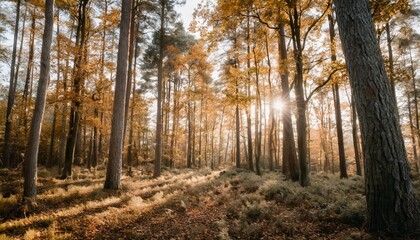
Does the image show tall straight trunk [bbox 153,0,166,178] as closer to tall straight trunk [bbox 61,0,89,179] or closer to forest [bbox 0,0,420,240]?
forest [bbox 0,0,420,240]

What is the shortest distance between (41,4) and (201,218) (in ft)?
38.5

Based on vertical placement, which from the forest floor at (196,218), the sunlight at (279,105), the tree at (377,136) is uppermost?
the sunlight at (279,105)

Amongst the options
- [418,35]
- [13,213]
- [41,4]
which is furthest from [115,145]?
[418,35]

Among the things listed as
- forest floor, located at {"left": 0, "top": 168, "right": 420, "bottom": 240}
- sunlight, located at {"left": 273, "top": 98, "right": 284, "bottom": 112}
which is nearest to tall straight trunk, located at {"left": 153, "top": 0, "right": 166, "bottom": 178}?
forest floor, located at {"left": 0, "top": 168, "right": 420, "bottom": 240}

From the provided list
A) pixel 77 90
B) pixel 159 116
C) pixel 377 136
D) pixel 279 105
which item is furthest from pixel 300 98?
pixel 77 90

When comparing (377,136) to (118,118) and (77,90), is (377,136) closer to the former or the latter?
(118,118)

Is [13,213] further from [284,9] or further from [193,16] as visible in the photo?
[284,9]

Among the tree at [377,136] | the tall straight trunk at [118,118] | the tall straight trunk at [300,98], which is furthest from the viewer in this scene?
the tall straight trunk at [118,118]

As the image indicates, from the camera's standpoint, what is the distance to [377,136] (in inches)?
142

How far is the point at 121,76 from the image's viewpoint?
8859 mm

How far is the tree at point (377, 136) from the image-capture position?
3516mm

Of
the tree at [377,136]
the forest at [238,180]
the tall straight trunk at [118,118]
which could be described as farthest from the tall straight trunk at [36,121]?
the tree at [377,136]

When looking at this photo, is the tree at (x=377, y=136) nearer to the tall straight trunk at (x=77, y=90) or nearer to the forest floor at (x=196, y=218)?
the forest floor at (x=196, y=218)

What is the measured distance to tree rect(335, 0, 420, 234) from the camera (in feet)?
11.5
